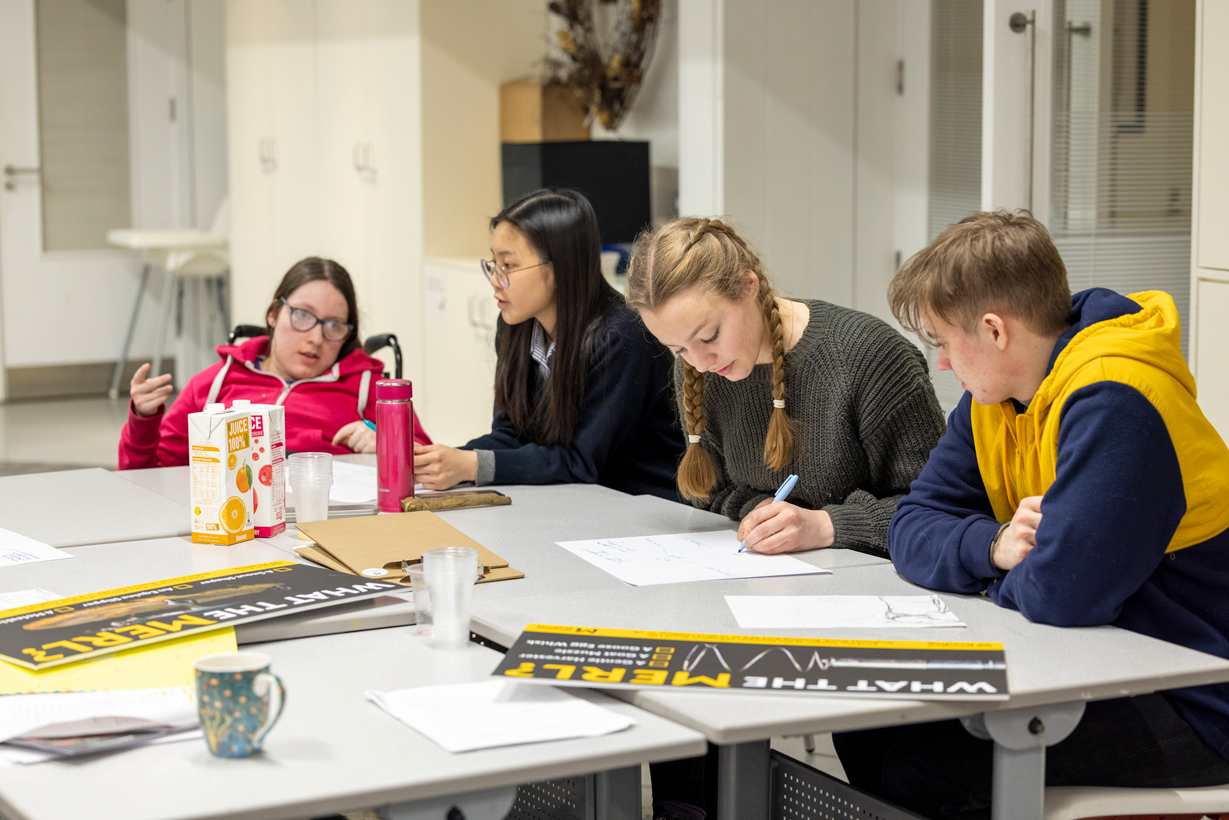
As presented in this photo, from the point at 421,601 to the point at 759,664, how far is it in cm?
44

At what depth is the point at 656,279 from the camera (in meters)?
2.09

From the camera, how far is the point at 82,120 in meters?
7.66

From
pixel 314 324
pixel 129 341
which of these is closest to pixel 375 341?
pixel 314 324

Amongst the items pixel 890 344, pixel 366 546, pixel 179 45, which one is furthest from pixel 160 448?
pixel 179 45

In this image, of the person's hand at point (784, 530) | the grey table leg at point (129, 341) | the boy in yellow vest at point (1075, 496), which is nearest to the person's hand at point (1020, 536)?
the boy in yellow vest at point (1075, 496)

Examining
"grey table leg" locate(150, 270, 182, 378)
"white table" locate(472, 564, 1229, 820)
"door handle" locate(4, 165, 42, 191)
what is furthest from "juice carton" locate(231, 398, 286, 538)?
"door handle" locate(4, 165, 42, 191)

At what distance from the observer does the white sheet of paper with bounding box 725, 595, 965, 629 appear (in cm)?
160

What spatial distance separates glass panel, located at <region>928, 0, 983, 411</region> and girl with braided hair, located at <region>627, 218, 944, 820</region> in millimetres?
1876

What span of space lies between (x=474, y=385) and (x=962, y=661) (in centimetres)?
385

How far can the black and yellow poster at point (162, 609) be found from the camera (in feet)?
4.96

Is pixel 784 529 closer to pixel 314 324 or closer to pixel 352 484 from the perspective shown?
pixel 352 484

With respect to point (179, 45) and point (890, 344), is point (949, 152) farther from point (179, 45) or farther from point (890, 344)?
point (179, 45)

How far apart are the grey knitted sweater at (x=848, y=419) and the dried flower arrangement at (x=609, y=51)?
3.18m

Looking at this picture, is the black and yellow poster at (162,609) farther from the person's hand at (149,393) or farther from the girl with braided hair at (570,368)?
the person's hand at (149,393)
